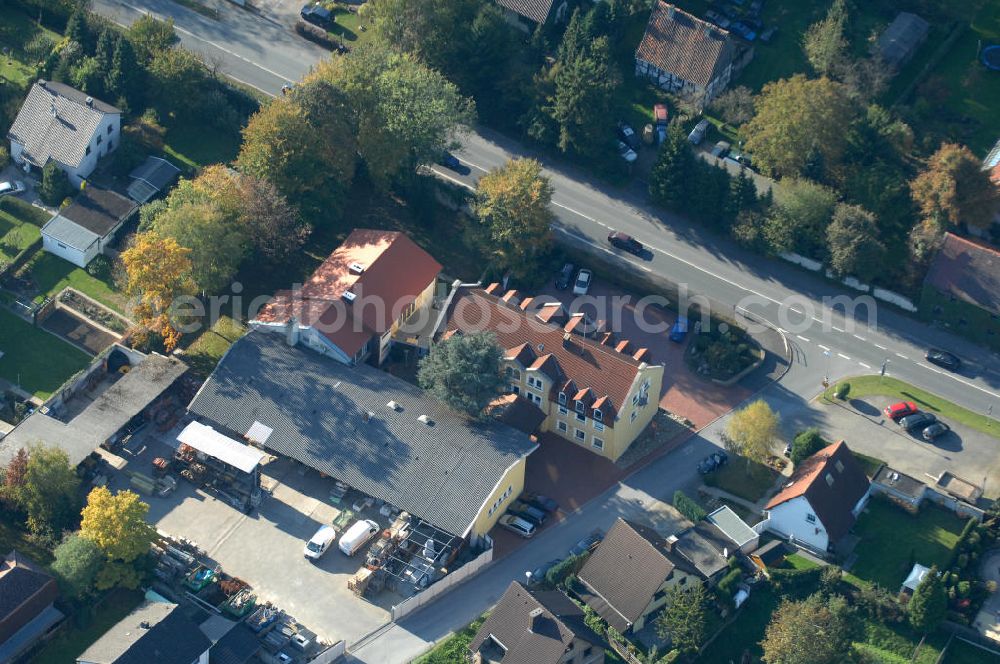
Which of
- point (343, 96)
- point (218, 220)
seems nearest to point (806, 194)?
point (343, 96)

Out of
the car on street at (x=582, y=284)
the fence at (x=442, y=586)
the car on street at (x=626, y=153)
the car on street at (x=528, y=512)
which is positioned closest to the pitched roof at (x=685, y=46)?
the car on street at (x=626, y=153)

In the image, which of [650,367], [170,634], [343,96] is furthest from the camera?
[343,96]

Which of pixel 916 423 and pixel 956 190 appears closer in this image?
pixel 916 423

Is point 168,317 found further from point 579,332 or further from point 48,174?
point 579,332

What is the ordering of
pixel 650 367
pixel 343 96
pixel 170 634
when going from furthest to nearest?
pixel 343 96 → pixel 650 367 → pixel 170 634

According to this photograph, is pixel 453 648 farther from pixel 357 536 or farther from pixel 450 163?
pixel 450 163

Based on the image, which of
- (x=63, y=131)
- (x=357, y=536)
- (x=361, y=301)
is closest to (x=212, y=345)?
(x=361, y=301)
